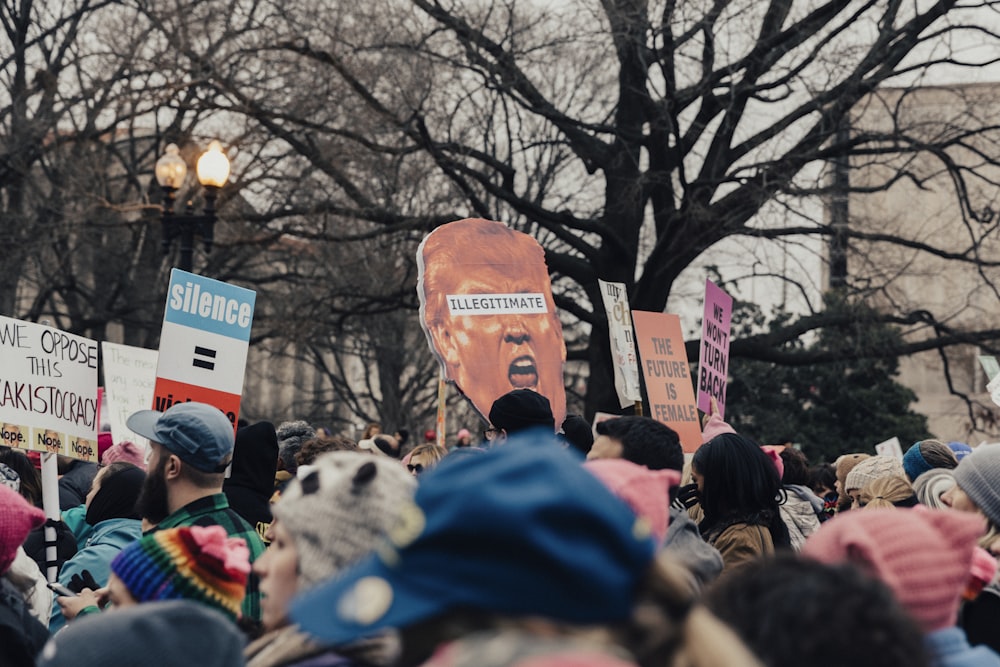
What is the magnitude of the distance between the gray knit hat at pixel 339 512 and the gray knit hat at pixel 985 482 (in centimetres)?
244

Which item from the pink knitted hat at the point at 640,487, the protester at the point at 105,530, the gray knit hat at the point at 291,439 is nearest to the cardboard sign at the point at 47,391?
the protester at the point at 105,530

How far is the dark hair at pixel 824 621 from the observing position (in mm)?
1958

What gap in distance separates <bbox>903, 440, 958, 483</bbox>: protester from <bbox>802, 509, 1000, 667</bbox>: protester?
536 centimetres

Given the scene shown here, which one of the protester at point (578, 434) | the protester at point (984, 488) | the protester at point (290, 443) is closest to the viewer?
the protester at point (984, 488)

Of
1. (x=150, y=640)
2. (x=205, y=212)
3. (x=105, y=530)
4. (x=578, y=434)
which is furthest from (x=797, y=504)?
(x=205, y=212)

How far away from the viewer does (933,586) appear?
2.46 m

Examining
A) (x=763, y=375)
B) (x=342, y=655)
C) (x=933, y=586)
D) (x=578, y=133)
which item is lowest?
(x=342, y=655)

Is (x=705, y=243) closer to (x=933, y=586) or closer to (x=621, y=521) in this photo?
(x=933, y=586)

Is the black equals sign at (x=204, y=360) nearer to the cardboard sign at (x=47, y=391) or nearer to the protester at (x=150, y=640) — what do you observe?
the cardboard sign at (x=47, y=391)

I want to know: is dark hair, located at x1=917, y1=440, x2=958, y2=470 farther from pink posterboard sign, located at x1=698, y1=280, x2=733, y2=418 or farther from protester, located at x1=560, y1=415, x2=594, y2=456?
protester, located at x1=560, y1=415, x2=594, y2=456

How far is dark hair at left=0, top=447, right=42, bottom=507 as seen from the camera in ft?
22.3

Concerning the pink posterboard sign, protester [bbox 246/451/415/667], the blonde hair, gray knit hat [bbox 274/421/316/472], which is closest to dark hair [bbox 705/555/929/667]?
protester [bbox 246/451/415/667]

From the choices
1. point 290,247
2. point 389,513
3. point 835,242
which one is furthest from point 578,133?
point 389,513

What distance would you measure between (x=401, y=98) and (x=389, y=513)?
15.6 meters
